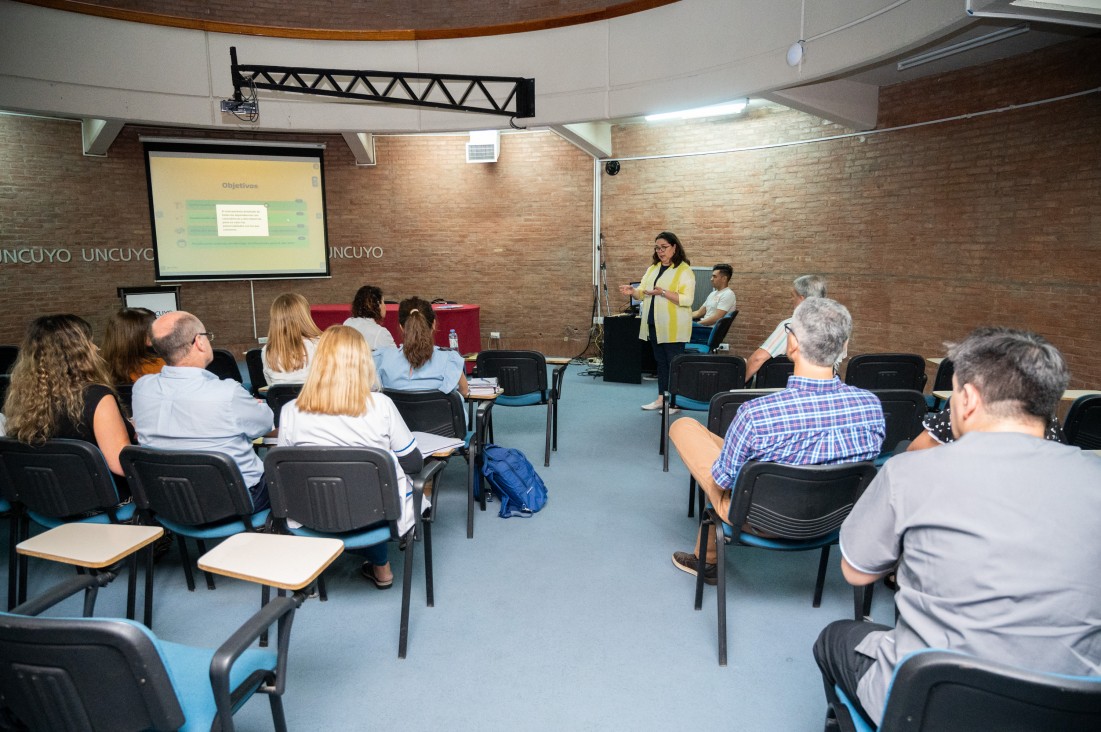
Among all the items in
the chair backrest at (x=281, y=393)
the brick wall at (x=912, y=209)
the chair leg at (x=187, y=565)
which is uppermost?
the brick wall at (x=912, y=209)

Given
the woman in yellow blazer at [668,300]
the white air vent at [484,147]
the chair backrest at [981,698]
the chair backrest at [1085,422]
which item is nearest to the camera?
the chair backrest at [981,698]

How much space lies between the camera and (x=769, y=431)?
2.36 m

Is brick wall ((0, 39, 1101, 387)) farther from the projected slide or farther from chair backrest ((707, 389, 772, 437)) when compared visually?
chair backrest ((707, 389, 772, 437))

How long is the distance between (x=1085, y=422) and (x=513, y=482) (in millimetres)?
3086

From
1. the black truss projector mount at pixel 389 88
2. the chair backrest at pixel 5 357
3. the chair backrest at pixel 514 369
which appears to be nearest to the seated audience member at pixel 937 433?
the chair backrest at pixel 514 369

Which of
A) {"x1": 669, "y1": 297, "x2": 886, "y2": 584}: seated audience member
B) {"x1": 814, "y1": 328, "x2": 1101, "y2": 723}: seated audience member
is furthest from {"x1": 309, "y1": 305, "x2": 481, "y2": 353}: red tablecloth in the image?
{"x1": 814, "y1": 328, "x2": 1101, "y2": 723}: seated audience member

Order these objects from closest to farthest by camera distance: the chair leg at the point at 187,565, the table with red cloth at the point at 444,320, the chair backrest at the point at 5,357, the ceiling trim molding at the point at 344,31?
the chair leg at the point at 187,565 < the chair backrest at the point at 5,357 < the ceiling trim molding at the point at 344,31 < the table with red cloth at the point at 444,320

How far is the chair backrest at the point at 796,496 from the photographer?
2.27 m

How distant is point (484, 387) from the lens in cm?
419

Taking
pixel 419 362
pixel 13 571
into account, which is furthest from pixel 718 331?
pixel 13 571

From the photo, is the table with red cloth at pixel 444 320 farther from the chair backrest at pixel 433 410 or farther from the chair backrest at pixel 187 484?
the chair backrest at pixel 187 484

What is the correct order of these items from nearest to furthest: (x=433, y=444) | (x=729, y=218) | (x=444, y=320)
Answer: (x=433, y=444), (x=444, y=320), (x=729, y=218)

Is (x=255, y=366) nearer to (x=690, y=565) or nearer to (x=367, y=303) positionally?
(x=367, y=303)

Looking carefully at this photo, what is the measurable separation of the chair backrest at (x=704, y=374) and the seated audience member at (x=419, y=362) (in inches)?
65.4
